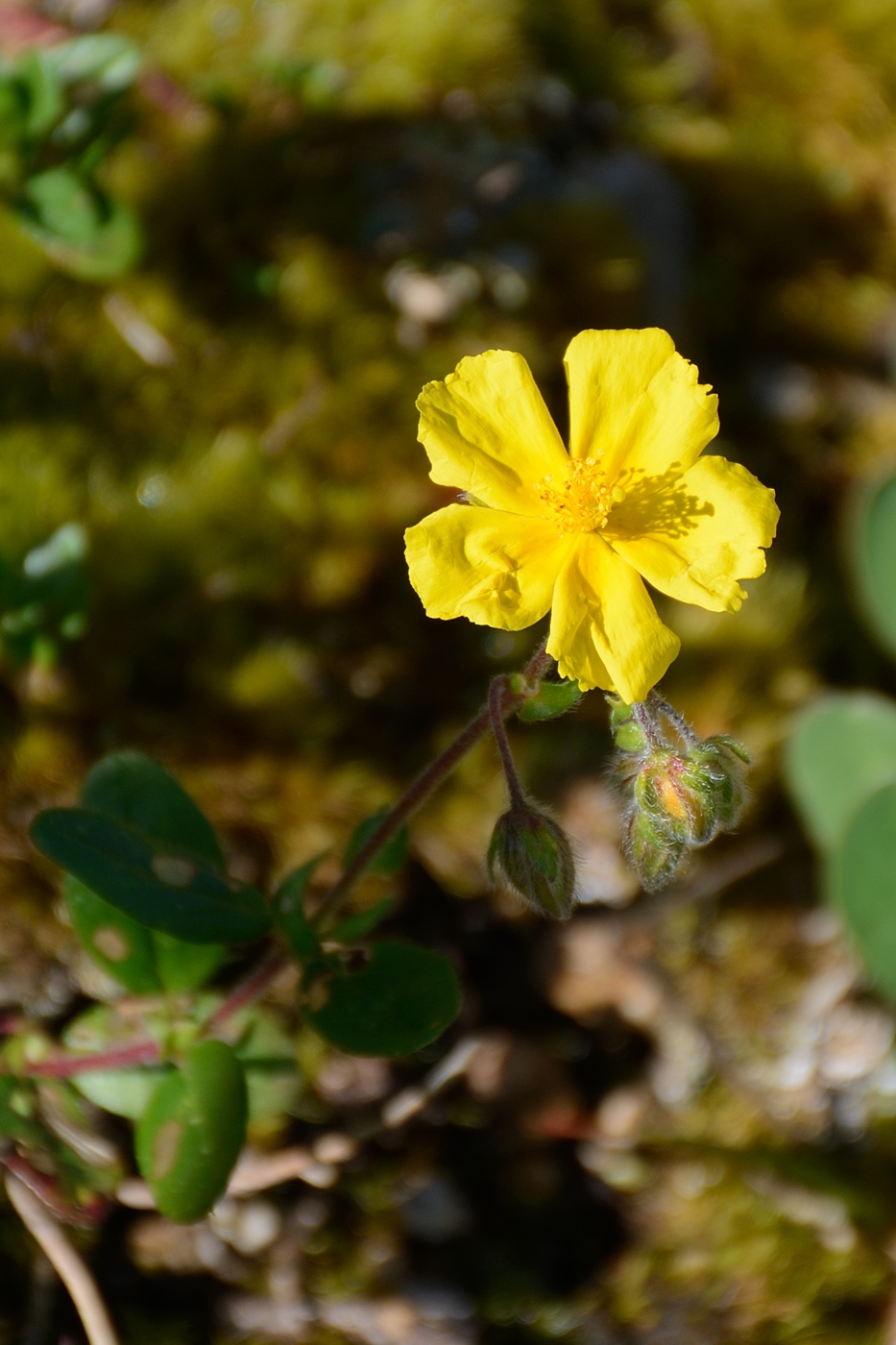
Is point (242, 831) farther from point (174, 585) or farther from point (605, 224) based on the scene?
point (605, 224)

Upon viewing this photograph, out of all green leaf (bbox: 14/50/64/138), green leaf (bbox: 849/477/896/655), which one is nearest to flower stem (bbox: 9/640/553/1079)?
green leaf (bbox: 849/477/896/655)

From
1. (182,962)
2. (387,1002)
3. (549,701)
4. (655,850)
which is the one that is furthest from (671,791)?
(182,962)

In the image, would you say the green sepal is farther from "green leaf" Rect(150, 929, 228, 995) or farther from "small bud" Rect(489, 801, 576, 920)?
"green leaf" Rect(150, 929, 228, 995)

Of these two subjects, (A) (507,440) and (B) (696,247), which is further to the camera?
(B) (696,247)

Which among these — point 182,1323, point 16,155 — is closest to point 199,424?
point 16,155

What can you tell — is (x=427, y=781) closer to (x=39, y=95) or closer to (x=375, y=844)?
(x=375, y=844)

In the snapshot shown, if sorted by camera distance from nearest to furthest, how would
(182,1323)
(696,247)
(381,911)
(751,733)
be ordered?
(381,911) < (182,1323) < (751,733) < (696,247)
